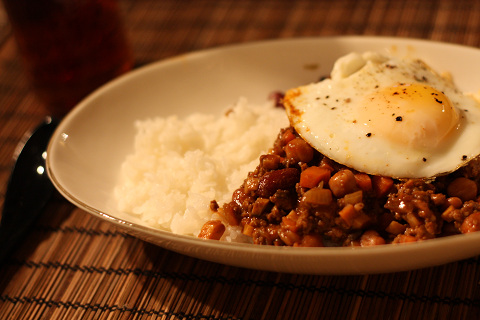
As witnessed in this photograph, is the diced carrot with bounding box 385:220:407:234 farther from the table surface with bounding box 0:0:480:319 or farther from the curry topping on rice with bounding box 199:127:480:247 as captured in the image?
the table surface with bounding box 0:0:480:319

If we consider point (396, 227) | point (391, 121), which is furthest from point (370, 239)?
point (391, 121)

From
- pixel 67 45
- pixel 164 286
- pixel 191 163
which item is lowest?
pixel 164 286

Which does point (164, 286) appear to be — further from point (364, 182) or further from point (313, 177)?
point (364, 182)

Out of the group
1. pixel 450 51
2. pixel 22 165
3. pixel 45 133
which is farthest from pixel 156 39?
pixel 450 51

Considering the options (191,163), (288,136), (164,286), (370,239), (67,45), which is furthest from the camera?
(67,45)

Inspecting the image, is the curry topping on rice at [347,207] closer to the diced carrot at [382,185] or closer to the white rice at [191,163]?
the diced carrot at [382,185]

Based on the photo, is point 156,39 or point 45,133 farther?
→ point 156,39

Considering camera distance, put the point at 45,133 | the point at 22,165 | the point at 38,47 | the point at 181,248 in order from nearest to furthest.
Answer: the point at 181,248 < the point at 22,165 < the point at 45,133 < the point at 38,47

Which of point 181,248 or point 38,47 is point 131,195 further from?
point 38,47
